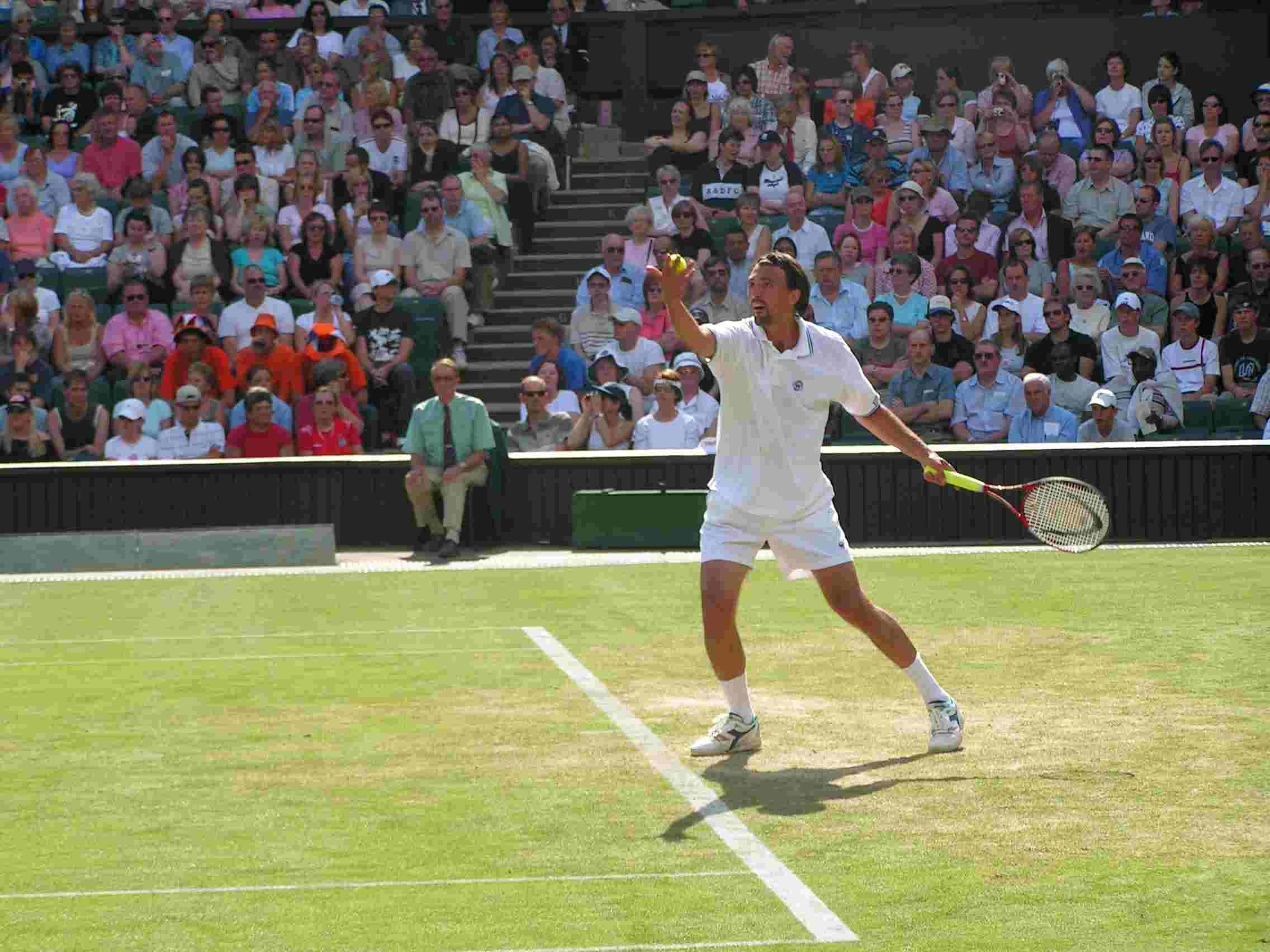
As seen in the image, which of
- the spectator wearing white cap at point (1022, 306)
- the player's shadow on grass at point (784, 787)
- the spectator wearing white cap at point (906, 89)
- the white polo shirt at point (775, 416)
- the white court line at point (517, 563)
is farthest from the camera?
the spectator wearing white cap at point (906, 89)

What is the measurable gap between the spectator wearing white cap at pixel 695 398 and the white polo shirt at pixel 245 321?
4.22m

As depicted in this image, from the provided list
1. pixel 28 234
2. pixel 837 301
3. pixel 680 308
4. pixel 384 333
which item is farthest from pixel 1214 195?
pixel 680 308

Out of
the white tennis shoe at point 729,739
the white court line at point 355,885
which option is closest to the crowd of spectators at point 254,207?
the white tennis shoe at point 729,739

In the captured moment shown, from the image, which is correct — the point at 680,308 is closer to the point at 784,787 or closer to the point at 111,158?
the point at 784,787

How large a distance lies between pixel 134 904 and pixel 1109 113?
1839 centimetres

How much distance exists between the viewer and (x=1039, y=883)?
5.48 metres

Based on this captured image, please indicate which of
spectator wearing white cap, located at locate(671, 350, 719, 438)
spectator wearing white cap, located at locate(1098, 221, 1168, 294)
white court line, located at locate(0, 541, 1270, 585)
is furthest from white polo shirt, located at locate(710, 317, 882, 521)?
spectator wearing white cap, located at locate(1098, 221, 1168, 294)

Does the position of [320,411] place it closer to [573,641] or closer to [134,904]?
[573,641]

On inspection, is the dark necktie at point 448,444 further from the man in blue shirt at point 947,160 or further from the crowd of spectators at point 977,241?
the man in blue shirt at point 947,160

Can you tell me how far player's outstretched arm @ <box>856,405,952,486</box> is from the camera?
7.59 m

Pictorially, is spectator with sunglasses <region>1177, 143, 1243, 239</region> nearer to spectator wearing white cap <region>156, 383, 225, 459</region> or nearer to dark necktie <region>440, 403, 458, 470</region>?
dark necktie <region>440, 403, 458, 470</region>

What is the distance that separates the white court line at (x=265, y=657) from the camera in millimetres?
10766

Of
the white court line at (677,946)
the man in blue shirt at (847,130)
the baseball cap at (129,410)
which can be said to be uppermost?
the man in blue shirt at (847,130)

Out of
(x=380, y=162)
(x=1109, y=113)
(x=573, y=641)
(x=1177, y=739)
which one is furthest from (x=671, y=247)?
(x=1177, y=739)
